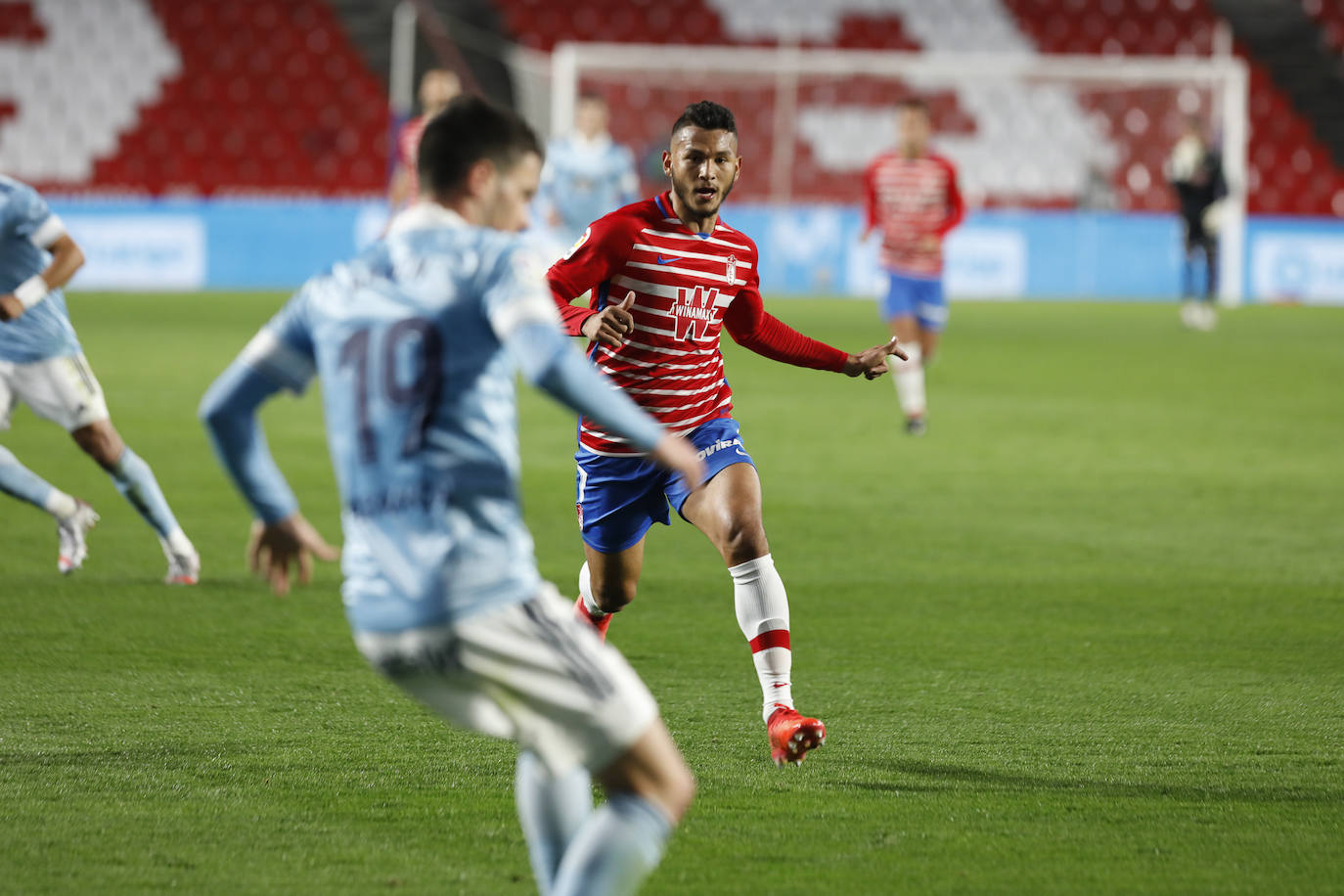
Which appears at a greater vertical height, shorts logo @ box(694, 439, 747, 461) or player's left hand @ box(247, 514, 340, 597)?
player's left hand @ box(247, 514, 340, 597)

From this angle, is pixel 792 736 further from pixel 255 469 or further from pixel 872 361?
pixel 255 469

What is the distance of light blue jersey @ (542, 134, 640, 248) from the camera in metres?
18.6

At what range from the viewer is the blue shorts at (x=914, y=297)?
42.2 feet

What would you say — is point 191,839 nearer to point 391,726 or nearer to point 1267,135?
point 391,726

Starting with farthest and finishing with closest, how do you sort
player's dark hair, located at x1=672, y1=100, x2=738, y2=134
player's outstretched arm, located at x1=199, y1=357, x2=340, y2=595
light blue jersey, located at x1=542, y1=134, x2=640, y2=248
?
light blue jersey, located at x1=542, y1=134, x2=640, y2=248 < player's dark hair, located at x1=672, y1=100, x2=738, y2=134 < player's outstretched arm, located at x1=199, y1=357, x2=340, y2=595

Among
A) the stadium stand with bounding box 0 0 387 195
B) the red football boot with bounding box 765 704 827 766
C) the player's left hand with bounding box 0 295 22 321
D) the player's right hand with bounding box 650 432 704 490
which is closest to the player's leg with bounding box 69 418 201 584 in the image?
the player's left hand with bounding box 0 295 22 321

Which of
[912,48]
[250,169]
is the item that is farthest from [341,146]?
[912,48]

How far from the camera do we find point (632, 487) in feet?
16.6

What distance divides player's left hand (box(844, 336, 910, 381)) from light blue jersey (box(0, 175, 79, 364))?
314cm

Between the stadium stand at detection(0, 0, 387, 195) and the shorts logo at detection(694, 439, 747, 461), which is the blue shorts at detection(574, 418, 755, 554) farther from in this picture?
the stadium stand at detection(0, 0, 387, 195)

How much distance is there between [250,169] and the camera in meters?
26.9

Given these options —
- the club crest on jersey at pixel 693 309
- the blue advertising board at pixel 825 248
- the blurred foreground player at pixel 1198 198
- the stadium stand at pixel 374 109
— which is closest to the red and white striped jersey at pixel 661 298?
the club crest on jersey at pixel 693 309

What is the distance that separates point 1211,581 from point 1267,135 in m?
23.2

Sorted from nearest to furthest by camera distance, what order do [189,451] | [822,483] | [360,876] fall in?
[360,876] → [822,483] → [189,451]
